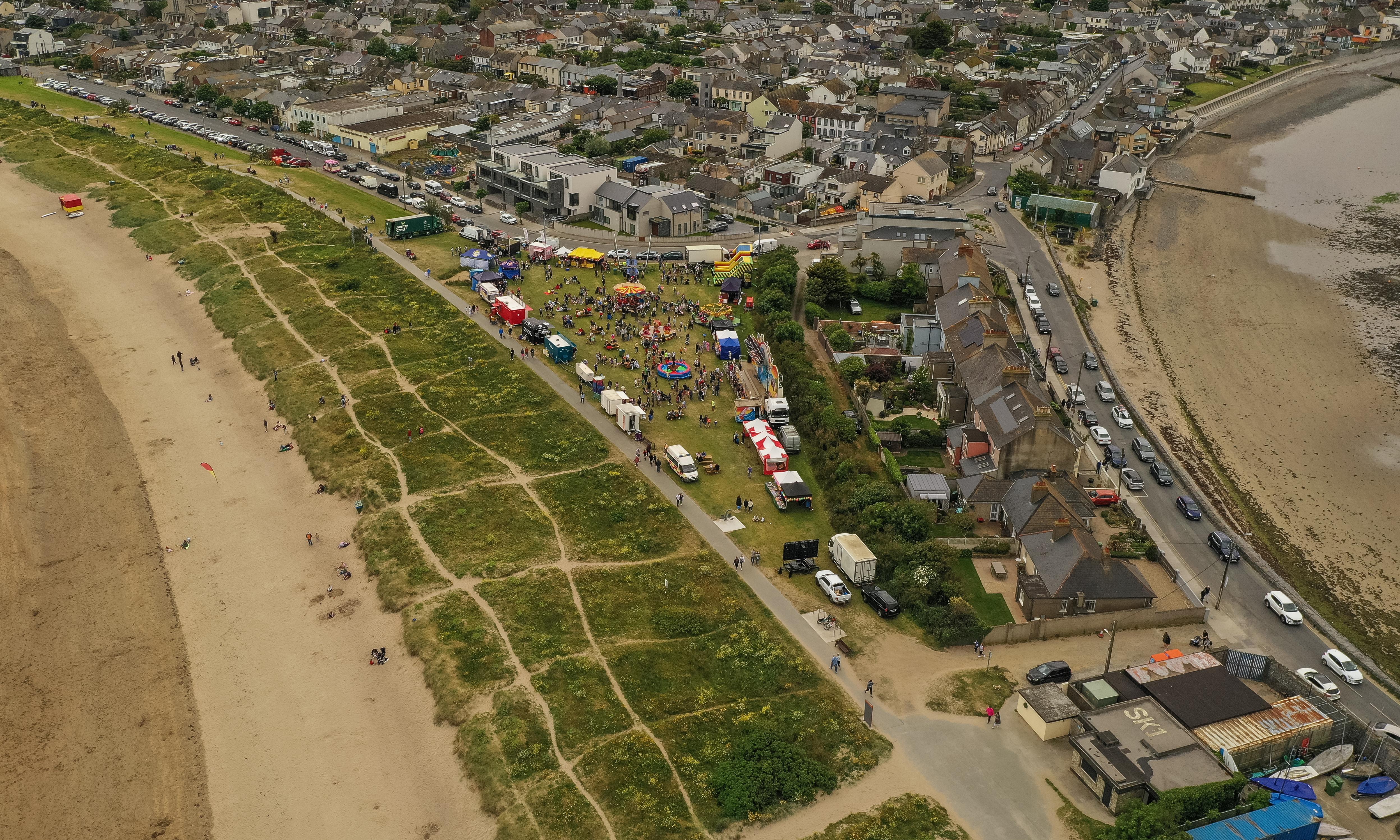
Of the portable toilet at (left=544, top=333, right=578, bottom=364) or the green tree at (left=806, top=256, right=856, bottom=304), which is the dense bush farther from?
the green tree at (left=806, top=256, right=856, bottom=304)

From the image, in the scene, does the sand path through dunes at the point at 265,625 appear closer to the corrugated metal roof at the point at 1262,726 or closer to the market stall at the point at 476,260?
the market stall at the point at 476,260

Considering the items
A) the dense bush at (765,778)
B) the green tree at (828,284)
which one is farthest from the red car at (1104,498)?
the green tree at (828,284)

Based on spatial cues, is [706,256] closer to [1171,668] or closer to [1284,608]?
[1284,608]

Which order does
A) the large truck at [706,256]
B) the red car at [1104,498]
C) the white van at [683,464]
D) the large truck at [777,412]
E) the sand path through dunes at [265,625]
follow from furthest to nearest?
the large truck at [706,256], the large truck at [777,412], the white van at [683,464], the red car at [1104,498], the sand path through dunes at [265,625]

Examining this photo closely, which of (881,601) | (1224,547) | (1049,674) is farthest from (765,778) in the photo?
(1224,547)

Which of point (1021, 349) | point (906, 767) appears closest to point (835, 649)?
point (906, 767)

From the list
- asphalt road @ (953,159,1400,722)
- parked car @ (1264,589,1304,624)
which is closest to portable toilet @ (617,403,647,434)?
asphalt road @ (953,159,1400,722)
